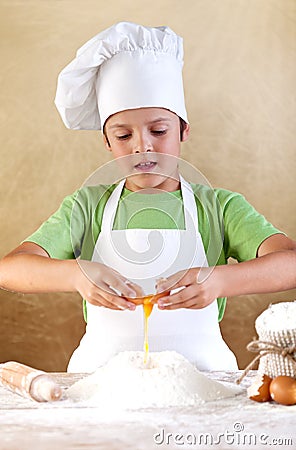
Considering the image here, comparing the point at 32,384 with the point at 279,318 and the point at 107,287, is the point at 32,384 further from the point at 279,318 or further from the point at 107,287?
the point at 279,318

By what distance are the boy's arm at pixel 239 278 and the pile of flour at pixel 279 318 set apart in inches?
5.1

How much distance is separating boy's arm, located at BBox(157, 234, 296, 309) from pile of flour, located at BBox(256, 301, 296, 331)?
131 mm

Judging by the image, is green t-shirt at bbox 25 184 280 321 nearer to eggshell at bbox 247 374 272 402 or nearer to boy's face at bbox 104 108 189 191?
boy's face at bbox 104 108 189 191

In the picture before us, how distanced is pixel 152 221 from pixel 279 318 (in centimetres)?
41

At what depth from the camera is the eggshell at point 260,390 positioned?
92 centimetres

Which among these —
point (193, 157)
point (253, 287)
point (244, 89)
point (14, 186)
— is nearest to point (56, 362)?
point (14, 186)

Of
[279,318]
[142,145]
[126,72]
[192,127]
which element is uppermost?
[192,127]

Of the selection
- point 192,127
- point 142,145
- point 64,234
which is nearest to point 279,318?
point 142,145


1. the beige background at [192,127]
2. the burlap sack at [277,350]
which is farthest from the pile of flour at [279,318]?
the beige background at [192,127]

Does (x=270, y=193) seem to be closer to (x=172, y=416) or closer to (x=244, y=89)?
(x=244, y=89)

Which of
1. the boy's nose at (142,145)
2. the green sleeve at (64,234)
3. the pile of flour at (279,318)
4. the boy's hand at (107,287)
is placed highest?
the boy's nose at (142,145)

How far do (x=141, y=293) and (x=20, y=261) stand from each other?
33cm

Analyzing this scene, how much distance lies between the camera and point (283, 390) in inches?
35.4

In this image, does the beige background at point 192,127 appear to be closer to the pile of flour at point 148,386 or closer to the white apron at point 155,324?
the white apron at point 155,324
